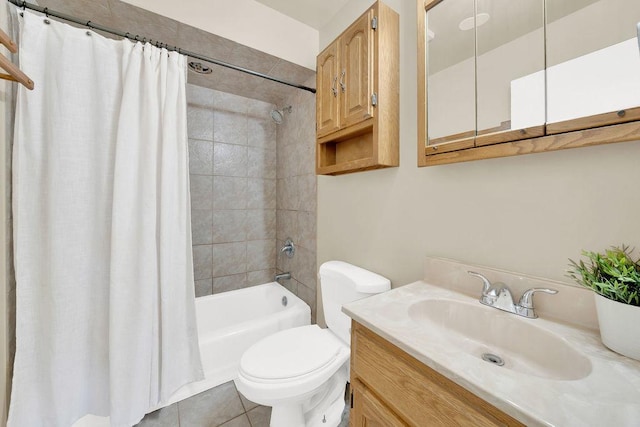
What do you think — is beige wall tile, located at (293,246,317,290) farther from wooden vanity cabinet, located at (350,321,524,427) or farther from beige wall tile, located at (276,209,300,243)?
wooden vanity cabinet, located at (350,321,524,427)

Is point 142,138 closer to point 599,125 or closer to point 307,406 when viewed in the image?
point 307,406

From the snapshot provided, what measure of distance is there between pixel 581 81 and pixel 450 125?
35cm

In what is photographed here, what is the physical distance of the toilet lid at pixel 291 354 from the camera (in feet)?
3.17

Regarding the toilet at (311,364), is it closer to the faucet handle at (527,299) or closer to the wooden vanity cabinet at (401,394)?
the wooden vanity cabinet at (401,394)

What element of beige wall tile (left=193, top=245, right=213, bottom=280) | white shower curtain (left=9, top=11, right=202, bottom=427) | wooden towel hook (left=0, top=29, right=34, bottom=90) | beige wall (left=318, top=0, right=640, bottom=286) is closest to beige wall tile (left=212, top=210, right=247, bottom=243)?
beige wall tile (left=193, top=245, right=213, bottom=280)

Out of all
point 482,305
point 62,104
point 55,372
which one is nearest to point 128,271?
point 55,372

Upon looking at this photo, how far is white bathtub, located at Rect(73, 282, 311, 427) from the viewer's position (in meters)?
1.43

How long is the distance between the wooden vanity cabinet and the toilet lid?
296mm

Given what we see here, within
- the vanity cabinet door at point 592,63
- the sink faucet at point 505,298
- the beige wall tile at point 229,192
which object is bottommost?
the sink faucet at point 505,298

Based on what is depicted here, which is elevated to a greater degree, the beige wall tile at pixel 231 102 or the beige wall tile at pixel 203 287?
the beige wall tile at pixel 231 102

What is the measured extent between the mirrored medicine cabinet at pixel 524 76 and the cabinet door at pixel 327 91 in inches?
19.0

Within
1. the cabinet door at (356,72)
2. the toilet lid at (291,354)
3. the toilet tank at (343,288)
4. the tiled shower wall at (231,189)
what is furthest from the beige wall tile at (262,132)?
the toilet lid at (291,354)

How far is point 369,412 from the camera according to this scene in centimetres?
69

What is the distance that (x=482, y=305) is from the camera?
80 centimetres
